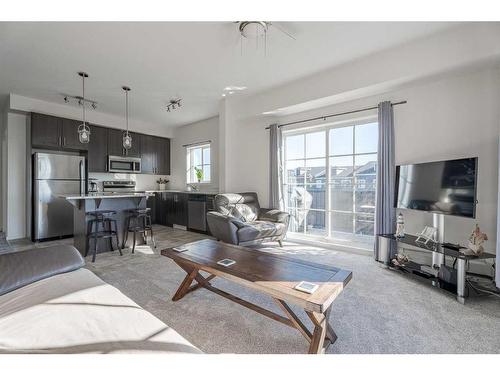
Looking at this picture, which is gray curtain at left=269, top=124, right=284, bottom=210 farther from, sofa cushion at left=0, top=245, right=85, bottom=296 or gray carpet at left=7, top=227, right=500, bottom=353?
sofa cushion at left=0, top=245, right=85, bottom=296

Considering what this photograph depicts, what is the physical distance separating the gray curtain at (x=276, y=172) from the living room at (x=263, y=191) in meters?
0.03

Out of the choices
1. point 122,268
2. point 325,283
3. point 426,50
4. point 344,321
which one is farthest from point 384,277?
point 122,268

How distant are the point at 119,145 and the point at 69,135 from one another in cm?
104

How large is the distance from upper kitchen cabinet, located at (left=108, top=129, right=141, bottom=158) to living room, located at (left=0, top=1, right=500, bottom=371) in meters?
0.06

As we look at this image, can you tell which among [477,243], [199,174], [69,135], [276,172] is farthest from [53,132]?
[477,243]

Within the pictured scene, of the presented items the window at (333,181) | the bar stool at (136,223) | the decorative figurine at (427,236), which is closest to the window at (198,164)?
the bar stool at (136,223)

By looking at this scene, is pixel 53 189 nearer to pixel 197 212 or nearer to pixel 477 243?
pixel 197 212

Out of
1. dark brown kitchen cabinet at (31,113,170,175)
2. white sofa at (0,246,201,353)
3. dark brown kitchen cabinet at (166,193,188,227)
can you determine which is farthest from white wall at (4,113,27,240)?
white sofa at (0,246,201,353)

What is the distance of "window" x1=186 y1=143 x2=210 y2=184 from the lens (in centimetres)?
603

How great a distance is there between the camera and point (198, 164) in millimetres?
6262

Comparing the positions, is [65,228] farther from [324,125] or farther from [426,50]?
[426,50]
